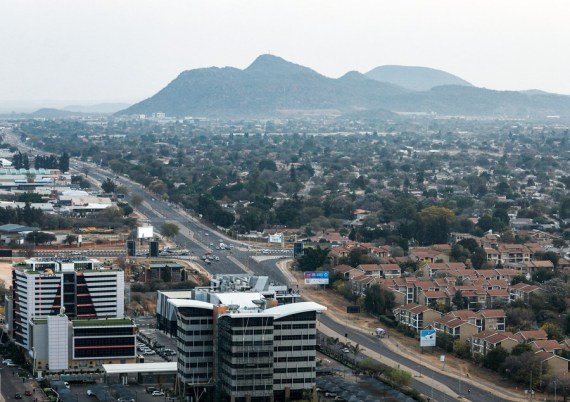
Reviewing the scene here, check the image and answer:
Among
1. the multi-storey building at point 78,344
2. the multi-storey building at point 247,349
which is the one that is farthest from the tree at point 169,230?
the multi-storey building at point 247,349

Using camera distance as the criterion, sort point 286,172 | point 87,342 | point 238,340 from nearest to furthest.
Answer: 1. point 238,340
2. point 87,342
3. point 286,172

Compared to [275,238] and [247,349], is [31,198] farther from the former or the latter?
[247,349]

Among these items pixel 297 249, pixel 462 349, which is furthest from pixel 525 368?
pixel 297 249

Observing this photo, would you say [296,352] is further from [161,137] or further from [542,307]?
[161,137]

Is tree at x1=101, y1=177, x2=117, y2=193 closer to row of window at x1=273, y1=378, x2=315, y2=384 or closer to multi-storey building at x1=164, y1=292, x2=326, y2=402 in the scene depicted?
multi-storey building at x1=164, y1=292, x2=326, y2=402

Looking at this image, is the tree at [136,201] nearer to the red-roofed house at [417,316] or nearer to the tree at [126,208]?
the tree at [126,208]

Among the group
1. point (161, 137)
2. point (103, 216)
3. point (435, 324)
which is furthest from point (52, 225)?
point (161, 137)

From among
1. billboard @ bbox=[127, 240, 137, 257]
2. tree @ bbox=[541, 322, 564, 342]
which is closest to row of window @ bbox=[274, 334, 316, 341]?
tree @ bbox=[541, 322, 564, 342]
